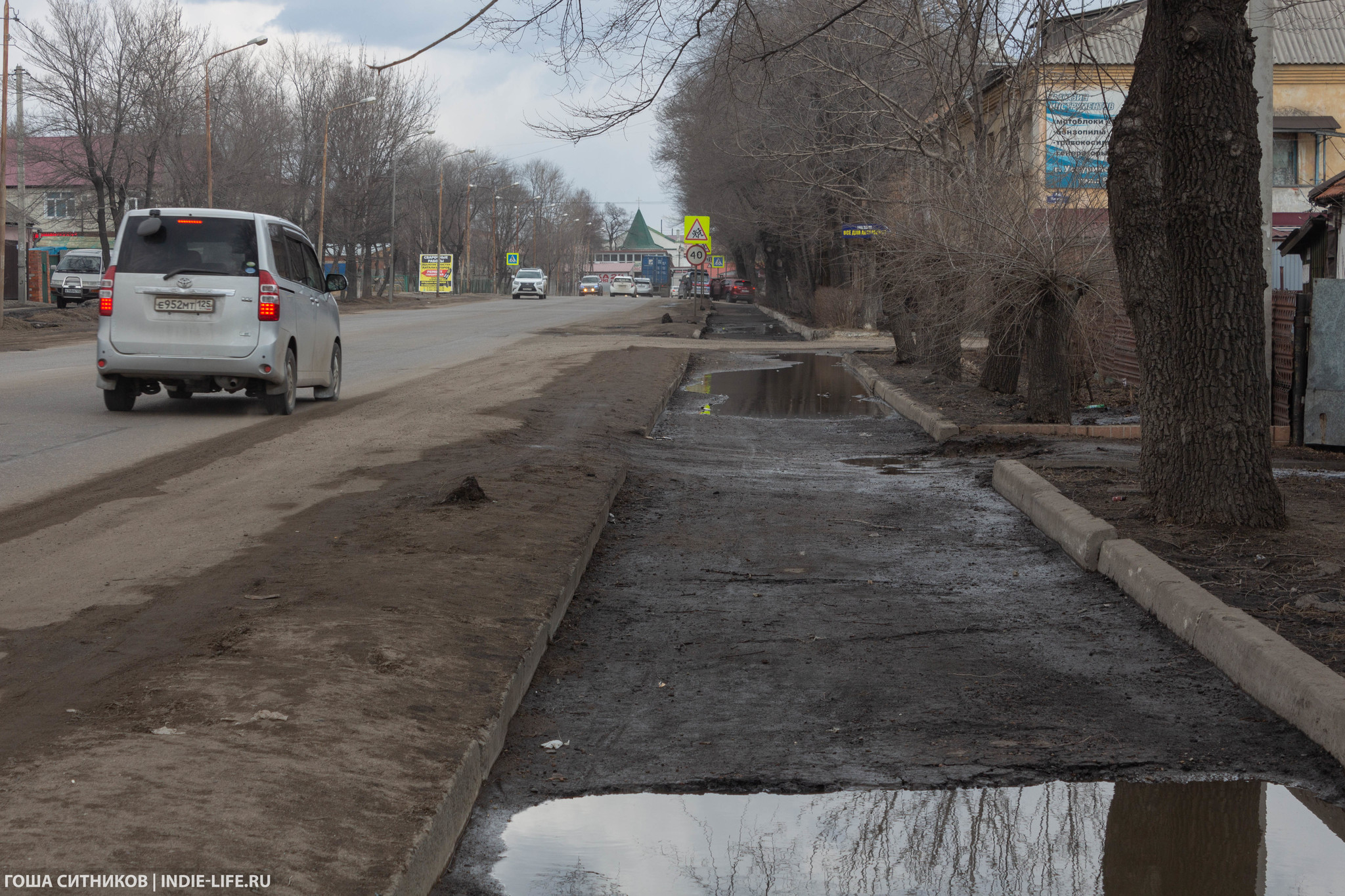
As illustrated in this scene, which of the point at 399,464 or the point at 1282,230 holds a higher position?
the point at 1282,230

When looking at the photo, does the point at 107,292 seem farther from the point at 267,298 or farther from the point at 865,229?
the point at 865,229

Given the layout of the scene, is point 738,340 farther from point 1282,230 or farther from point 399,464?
point 399,464

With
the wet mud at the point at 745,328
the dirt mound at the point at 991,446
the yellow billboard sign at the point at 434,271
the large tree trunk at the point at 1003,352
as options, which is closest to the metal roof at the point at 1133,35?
the large tree trunk at the point at 1003,352

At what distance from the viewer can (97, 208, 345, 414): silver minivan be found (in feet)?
41.3

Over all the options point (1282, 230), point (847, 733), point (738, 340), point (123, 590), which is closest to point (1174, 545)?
point (847, 733)

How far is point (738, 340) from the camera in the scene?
35000 mm

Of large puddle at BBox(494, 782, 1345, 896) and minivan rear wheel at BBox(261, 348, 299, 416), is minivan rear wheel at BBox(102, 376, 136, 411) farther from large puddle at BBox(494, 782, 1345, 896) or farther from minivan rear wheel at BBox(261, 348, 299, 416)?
large puddle at BBox(494, 782, 1345, 896)

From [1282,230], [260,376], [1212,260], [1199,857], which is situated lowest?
[1199,857]

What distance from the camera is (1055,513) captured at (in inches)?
314

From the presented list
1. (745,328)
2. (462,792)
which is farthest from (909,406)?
(745,328)

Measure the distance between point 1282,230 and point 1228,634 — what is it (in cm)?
3562

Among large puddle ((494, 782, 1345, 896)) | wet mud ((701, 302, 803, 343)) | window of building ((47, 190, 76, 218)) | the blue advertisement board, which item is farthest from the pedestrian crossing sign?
the blue advertisement board

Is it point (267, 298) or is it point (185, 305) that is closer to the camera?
point (185, 305)

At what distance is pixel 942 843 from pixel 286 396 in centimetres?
1118
